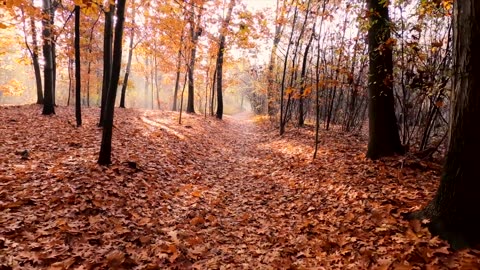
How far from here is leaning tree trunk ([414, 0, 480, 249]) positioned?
12.8ft

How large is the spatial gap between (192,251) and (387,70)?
6.41 metres

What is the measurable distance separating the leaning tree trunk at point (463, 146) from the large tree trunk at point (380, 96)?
3477 millimetres

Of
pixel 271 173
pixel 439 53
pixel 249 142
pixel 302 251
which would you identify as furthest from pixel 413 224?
pixel 249 142

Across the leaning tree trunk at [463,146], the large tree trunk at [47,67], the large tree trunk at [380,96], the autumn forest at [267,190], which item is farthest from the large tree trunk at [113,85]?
the large tree trunk at [47,67]

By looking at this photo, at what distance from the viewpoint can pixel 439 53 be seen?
839cm

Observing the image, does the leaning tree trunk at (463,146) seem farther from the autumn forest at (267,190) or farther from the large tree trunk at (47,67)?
the large tree trunk at (47,67)

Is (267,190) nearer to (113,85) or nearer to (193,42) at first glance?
(113,85)

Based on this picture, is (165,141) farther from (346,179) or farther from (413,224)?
(413,224)

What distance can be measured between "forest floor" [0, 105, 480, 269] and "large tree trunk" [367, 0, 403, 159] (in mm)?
514

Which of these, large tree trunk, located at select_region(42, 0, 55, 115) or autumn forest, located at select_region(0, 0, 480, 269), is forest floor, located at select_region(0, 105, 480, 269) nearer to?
autumn forest, located at select_region(0, 0, 480, 269)

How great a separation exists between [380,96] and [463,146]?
3907 mm

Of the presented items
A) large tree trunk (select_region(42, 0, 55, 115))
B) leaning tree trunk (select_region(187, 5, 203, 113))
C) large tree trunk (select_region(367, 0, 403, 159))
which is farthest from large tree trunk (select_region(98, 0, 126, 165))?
large tree trunk (select_region(42, 0, 55, 115))

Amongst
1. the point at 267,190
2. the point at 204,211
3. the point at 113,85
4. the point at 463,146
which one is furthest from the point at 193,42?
the point at 463,146

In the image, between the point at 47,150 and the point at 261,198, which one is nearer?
the point at 261,198
